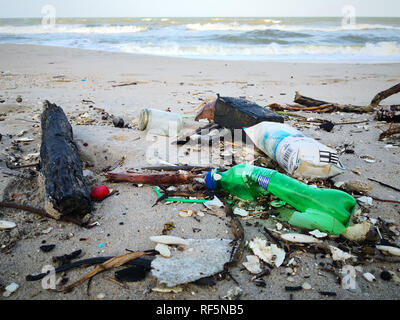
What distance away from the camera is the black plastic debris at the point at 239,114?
2328 mm

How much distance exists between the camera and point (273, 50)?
10.1 metres

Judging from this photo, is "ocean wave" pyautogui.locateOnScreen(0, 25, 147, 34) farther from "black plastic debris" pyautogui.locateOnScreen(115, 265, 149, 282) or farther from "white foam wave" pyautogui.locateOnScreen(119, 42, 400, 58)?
"black plastic debris" pyautogui.locateOnScreen(115, 265, 149, 282)

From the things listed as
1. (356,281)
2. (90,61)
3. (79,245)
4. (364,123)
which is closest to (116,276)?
(79,245)

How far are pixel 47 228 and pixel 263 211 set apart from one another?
1.13 meters

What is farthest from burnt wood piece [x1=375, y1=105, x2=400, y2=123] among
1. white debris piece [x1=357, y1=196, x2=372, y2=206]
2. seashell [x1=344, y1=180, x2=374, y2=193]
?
white debris piece [x1=357, y1=196, x2=372, y2=206]

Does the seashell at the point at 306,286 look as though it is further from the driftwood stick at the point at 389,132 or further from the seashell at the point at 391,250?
the driftwood stick at the point at 389,132

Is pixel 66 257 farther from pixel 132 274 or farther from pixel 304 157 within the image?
pixel 304 157

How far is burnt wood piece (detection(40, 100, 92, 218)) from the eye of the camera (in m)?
1.32

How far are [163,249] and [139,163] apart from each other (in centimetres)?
98

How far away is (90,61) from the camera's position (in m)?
7.71

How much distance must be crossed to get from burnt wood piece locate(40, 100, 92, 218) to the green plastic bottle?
728 millimetres

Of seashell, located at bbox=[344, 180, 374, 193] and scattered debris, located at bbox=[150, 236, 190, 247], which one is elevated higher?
seashell, located at bbox=[344, 180, 374, 193]

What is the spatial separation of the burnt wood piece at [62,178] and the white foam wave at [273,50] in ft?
27.9

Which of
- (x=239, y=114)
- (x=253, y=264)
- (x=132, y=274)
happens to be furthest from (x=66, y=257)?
(x=239, y=114)
